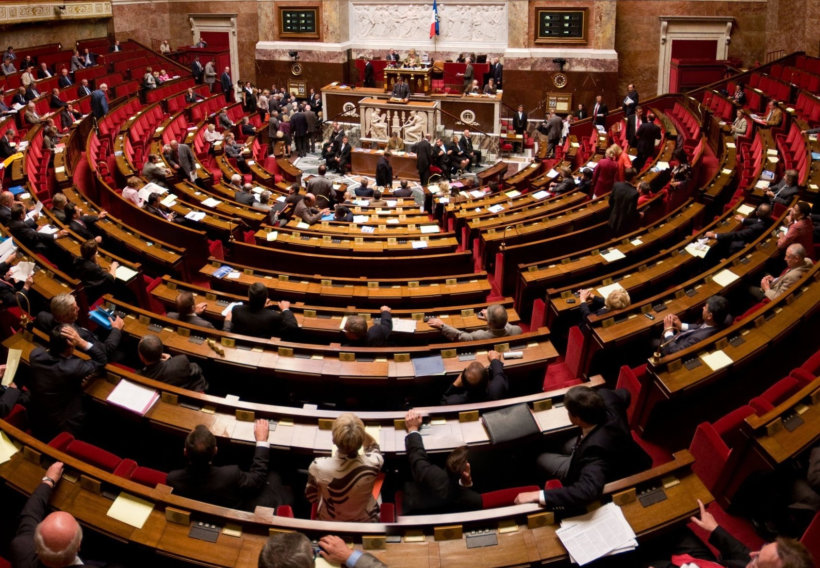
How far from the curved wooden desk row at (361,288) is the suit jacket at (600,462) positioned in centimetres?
250

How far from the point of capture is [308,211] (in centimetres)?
911

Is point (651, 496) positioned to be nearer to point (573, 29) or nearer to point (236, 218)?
point (236, 218)

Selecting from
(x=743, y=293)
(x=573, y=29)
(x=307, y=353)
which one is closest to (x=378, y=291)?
(x=307, y=353)

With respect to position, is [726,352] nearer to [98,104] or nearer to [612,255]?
[612,255]

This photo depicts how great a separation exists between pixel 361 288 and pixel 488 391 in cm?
234

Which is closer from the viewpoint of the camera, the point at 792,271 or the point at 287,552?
the point at 287,552

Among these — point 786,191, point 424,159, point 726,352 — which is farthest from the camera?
point 424,159

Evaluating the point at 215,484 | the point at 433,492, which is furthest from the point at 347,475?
the point at 215,484

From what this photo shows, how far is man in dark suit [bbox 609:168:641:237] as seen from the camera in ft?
24.6

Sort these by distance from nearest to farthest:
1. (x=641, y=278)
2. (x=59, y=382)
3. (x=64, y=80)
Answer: (x=59, y=382) → (x=641, y=278) → (x=64, y=80)

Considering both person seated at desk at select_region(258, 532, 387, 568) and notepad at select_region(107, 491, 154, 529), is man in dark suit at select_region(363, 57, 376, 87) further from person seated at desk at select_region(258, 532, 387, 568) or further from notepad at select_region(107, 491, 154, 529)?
person seated at desk at select_region(258, 532, 387, 568)

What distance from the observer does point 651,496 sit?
333cm

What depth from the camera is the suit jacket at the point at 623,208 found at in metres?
7.50

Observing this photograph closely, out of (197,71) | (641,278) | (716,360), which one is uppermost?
(197,71)
